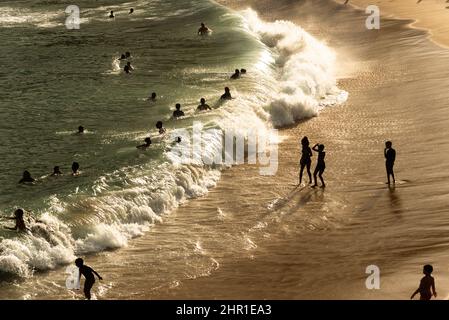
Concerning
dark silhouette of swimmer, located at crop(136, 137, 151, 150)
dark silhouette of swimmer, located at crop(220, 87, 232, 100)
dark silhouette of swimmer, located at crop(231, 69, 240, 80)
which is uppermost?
dark silhouette of swimmer, located at crop(231, 69, 240, 80)

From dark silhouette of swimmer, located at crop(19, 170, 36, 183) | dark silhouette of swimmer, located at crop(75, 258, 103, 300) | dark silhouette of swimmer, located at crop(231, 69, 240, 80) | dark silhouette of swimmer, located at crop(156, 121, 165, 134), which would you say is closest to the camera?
dark silhouette of swimmer, located at crop(75, 258, 103, 300)

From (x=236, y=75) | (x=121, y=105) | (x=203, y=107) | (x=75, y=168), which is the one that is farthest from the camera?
(x=236, y=75)

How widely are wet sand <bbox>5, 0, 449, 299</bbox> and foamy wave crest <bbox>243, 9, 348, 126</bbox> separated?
100cm

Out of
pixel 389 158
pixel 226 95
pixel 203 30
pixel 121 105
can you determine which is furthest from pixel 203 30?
pixel 389 158

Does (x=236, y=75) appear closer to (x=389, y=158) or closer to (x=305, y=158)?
(x=305, y=158)

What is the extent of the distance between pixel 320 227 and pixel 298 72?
15656 millimetres

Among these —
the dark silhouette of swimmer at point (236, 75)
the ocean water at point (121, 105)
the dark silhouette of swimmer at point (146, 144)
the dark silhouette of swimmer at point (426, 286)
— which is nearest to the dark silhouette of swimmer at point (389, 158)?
the ocean water at point (121, 105)

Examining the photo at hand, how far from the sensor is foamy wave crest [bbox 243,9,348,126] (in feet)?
91.4

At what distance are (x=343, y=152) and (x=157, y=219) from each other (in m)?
6.92

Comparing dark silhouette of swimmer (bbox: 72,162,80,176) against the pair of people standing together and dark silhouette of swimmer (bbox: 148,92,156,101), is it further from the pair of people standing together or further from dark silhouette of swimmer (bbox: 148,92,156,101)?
dark silhouette of swimmer (bbox: 148,92,156,101)

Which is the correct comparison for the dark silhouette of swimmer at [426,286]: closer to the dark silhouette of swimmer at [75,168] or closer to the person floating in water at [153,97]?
the dark silhouette of swimmer at [75,168]

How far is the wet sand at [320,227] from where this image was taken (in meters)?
15.1

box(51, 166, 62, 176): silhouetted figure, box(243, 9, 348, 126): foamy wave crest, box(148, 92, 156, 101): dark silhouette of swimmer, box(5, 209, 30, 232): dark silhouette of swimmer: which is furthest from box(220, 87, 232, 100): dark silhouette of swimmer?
box(5, 209, 30, 232): dark silhouette of swimmer

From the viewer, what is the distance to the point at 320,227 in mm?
17922
